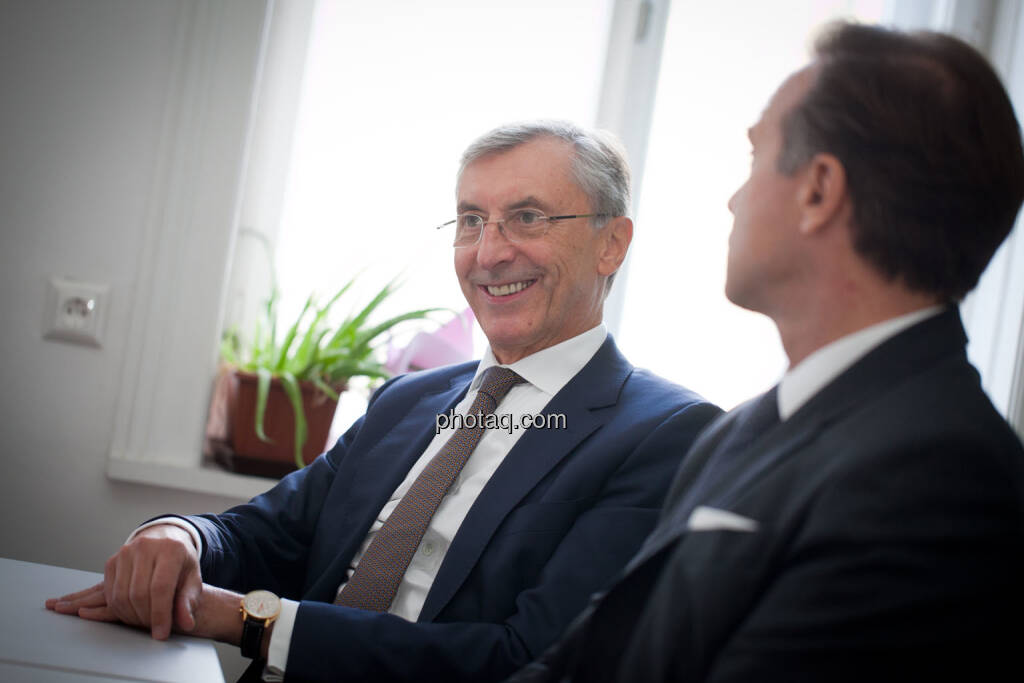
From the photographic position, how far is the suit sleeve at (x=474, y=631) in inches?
46.7

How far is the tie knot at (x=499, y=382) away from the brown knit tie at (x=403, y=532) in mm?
79

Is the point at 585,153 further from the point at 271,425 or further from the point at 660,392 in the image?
the point at 271,425

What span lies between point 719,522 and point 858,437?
14 centimetres

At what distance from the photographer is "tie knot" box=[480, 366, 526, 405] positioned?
61.0 inches

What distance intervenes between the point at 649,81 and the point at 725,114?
0.27 metres

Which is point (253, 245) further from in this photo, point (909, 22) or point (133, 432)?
point (909, 22)

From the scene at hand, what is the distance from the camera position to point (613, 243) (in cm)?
167

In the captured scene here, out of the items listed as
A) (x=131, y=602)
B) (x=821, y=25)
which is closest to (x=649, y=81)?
(x=821, y=25)

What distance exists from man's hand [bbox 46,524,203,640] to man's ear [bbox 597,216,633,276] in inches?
35.7

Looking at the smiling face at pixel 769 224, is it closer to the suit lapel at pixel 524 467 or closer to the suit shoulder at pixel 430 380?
the suit lapel at pixel 524 467

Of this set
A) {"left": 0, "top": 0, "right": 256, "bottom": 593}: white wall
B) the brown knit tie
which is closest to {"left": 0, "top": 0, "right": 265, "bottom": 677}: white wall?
{"left": 0, "top": 0, "right": 256, "bottom": 593}: white wall

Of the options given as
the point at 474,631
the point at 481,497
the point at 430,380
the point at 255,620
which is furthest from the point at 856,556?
the point at 430,380

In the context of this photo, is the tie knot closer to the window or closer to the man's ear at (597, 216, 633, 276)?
the man's ear at (597, 216, 633, 276)

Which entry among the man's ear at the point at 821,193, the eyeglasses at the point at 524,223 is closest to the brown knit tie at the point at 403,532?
the eyeglasses at the point at 524,223
